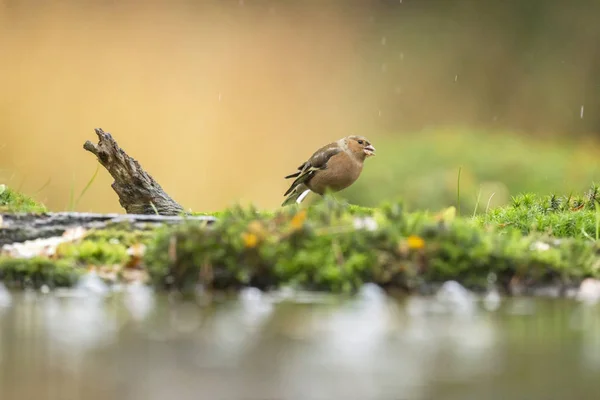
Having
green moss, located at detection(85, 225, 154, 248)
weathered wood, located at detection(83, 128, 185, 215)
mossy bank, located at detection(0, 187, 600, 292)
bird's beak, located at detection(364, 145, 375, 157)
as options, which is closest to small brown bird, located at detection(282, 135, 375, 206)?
bird's beak, located at detection(364, 145, 375, 157)

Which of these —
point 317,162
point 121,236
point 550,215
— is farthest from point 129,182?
point 550,215

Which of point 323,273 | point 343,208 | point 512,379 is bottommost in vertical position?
point 512,379

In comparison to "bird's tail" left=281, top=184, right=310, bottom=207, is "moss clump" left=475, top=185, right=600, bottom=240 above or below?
below

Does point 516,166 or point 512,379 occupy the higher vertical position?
point 516,166

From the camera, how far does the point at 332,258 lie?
2.59m

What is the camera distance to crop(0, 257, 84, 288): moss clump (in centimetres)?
264

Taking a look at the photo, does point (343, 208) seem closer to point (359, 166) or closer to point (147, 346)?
point (147, 346)

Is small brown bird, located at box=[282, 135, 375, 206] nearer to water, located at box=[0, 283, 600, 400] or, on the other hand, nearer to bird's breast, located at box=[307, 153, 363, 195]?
bird's breast, located at box=[307, 153, 363, 195]

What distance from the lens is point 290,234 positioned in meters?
2.64

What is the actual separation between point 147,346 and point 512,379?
85cm

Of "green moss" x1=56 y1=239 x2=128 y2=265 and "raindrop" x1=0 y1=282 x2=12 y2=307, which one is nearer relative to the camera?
"raindrop" x1=0 y1=282 x2=12 y2=307

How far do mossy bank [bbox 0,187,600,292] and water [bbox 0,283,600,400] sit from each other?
0.08 m

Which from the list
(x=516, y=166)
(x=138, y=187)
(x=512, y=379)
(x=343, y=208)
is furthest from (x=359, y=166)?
(x=516, y=166)

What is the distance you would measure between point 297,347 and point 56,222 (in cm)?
171
